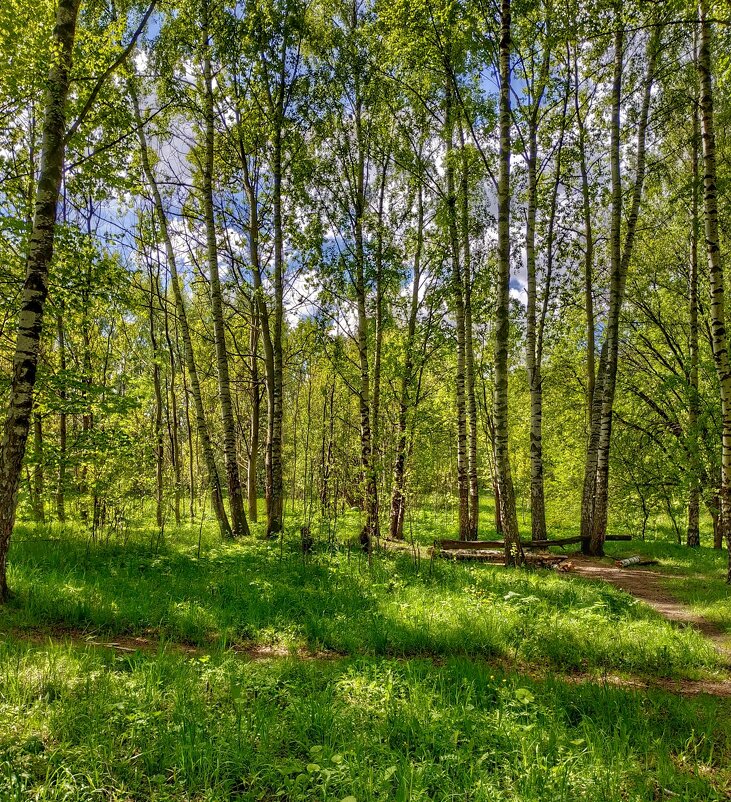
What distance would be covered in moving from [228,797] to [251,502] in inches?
544

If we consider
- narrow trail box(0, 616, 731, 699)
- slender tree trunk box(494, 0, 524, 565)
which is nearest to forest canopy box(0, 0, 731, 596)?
slender tree trunk box(494, 0, 524, 565)

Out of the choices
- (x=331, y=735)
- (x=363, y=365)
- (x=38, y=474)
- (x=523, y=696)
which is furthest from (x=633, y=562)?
(x=38, y=474)

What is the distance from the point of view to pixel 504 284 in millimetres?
8438

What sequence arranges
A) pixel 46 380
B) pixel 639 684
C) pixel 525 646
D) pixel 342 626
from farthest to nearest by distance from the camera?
pixel 46 380, pixel 342 626, pixel 525 646, pixel 639 684

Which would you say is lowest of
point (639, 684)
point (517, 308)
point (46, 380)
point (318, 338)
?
point (639, 684)

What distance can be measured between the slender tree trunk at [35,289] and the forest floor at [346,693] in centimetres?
144

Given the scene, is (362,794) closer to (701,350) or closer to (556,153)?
(556,153)

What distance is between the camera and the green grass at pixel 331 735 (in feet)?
8.45

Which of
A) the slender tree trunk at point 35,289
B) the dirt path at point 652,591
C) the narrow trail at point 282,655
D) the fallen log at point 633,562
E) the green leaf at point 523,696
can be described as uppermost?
the slender tree trunk at point 35,289

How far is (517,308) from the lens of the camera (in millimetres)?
14430

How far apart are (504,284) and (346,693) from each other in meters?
7.43

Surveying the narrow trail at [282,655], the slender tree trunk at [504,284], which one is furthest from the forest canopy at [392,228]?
the narrow trail at [282,655]

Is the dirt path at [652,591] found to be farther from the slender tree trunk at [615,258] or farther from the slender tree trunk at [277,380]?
the slender tree trunk at [277,380]

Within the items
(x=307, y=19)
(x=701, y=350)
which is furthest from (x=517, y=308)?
(x=307, y=19)
